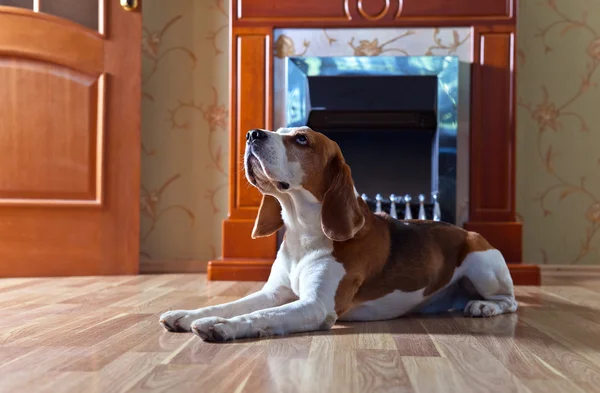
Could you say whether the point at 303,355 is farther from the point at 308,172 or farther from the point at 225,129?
the point at 225,129

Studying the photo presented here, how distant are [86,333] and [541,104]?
2675 mm

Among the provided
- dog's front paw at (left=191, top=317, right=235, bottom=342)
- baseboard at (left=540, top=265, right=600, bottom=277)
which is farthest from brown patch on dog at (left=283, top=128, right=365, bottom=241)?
baseboard at (left=540, top=265, right=600, bottom=277)

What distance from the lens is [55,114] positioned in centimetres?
292

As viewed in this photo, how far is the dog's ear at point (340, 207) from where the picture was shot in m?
1.62

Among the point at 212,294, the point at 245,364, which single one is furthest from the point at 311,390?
the point at 212,294

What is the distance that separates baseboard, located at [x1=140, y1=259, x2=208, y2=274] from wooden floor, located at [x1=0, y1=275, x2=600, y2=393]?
1.27 m

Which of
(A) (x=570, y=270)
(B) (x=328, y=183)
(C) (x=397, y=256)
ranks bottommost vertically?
(A) (x=570, y=270)

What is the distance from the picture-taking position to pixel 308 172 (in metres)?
1.64

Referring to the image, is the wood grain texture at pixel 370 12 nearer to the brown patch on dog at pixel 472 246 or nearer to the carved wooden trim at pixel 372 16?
the carved wooden trim at pixel 372 16

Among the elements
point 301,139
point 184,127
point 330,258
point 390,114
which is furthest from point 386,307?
point 184,127

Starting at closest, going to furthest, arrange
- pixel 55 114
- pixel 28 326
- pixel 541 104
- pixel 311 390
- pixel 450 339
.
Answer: pixel 311 390
pixel 450 339
pixel 28 326
pixel 55 114
pixel 541 104

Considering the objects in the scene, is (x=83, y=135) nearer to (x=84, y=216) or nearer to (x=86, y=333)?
(x=84, y=216)

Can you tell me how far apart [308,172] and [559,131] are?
2143 mm

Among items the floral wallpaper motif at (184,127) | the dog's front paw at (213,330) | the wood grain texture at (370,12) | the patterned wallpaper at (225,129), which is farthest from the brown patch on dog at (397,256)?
the floral wallpaper motif at (184,127)
